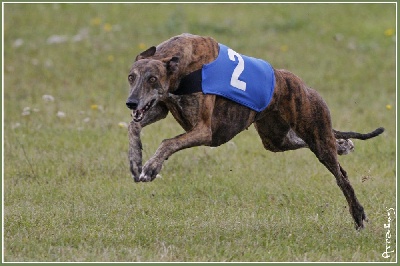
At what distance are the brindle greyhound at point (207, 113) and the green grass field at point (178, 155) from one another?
2.23 feet

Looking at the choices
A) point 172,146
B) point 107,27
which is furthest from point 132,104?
point 107,27

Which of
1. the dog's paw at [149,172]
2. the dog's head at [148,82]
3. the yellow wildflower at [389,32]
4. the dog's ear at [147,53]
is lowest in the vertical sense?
the dog's paw at [149,172]

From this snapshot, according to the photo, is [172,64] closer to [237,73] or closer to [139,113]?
[139,113]

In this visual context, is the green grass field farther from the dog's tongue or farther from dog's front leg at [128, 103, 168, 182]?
the dog's tongue

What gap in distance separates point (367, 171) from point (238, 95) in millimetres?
3394

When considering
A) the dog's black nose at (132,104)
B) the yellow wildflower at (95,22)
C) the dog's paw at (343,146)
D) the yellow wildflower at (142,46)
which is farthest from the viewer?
the yellow wildflower at (95,22)

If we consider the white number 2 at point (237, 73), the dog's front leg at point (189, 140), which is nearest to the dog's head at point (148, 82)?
the dog's front leg at point (189, 140)

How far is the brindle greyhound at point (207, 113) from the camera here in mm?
6695

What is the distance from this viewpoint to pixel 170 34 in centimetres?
1675

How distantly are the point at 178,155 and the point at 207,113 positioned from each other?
352 centimetres

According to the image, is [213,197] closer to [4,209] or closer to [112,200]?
[112,200]

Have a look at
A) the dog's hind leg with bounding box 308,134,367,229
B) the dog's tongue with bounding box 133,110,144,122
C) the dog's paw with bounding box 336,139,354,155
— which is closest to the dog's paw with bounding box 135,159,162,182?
the dog's tongue with bounding box 133,110,144,122

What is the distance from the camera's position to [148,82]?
668cm

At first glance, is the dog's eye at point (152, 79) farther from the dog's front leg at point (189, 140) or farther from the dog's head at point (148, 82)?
the dog's front leg at point (189, 140)
